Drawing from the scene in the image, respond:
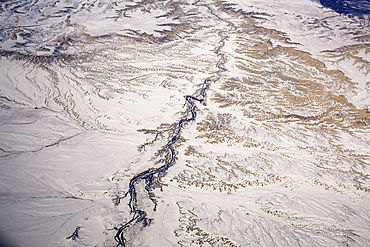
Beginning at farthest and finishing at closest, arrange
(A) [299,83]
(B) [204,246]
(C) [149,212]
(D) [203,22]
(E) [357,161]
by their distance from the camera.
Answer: (D) [203,22]
(A) [299,83]
(E) [357,161]
(C) [149,212]
(B) [204,246]

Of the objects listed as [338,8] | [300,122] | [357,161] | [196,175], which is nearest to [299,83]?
[300,122]

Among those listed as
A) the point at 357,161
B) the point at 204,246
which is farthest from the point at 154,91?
the point at 357,161

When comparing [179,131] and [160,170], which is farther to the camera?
[179,131]

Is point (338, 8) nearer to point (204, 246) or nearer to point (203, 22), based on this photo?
point (203, 22)

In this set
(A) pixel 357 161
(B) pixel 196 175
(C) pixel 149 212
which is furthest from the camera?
(A) pixel 357 161

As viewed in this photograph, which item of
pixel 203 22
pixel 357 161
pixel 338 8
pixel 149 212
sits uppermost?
pixel 338 8

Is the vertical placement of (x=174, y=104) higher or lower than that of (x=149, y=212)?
higher

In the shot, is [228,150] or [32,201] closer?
[32,201]

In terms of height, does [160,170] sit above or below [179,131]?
A: below
